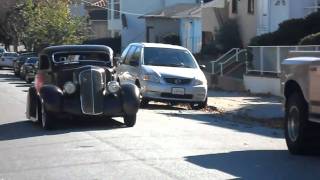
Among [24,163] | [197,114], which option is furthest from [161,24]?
[24,163]

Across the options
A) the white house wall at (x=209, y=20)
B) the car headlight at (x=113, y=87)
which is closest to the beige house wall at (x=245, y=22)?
the white house wall at (x=209, y=20)

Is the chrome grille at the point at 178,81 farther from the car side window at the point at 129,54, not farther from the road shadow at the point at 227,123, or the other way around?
the car side window at the point at 129,54

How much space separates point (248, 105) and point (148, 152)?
404 inches

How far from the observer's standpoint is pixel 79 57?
16.0 metres

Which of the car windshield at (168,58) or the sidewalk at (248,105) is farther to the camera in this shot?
the car windshield at (168,58)

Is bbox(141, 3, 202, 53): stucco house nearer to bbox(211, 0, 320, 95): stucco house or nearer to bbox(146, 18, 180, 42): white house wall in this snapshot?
bbox(146, 18, 180, 42): white house wall

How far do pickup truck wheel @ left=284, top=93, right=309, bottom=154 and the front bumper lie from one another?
825 centimetres

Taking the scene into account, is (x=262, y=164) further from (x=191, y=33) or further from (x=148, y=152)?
(x=191, y=33)

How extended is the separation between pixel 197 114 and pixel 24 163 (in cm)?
896

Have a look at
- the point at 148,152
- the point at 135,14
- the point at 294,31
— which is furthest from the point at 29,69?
the point at 148,152

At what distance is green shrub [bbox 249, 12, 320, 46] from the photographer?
28828 mm

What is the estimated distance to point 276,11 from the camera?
34312 millimetres

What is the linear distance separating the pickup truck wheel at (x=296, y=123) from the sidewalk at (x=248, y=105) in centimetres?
521

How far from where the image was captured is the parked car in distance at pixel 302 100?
10.6 m
